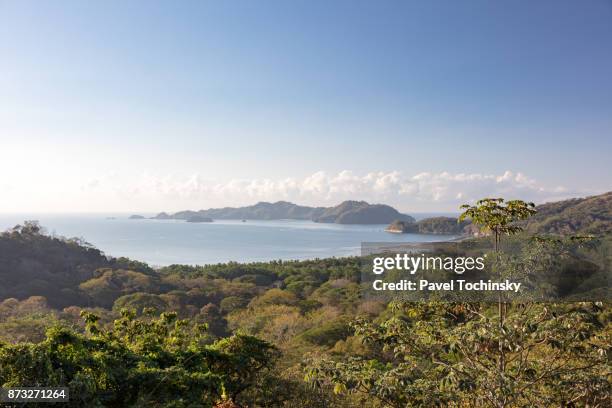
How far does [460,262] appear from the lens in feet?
19.5

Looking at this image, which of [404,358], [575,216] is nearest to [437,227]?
[575,216]

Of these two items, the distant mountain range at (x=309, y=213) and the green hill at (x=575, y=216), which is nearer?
the green hill at (x=575, y=216)

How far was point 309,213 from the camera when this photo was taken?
170 meters

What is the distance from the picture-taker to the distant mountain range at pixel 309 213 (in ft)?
456

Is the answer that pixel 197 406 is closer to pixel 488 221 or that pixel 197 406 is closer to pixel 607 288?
pixel 488 221

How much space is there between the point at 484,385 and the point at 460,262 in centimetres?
299

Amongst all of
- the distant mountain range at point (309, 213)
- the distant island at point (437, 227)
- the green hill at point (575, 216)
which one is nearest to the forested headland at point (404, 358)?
the green hill at point (575, 216)

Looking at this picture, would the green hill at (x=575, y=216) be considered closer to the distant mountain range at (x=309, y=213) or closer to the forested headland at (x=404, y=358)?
the forested headland at (x=404, y=358)

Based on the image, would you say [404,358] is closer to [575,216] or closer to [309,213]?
[575,216]

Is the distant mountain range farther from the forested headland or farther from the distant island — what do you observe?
the forested headland

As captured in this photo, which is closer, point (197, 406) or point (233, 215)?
point (197, 406)

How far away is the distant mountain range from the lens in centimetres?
13912

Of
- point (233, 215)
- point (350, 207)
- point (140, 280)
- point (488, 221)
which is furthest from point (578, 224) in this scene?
point (233, 215)

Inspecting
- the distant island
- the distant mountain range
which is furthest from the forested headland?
the distant mountain range
